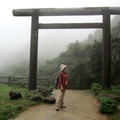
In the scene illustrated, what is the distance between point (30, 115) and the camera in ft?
18.5

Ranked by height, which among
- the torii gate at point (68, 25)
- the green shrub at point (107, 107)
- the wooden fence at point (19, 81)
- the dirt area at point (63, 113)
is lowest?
the dirt area at point (63, 113)

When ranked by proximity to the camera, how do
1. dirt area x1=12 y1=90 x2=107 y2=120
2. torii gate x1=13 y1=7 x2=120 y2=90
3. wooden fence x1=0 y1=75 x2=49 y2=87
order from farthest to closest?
wooden fence x1=0 y1=75 x2=49 y2=87, torii gate x1=13 y1=7 x2=120 y2=90, dirt area x1=12 y1=90 x2=107 y2=120

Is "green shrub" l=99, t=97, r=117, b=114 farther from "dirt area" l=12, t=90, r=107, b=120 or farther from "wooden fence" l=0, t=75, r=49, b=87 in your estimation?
"wooden fence" l=0, t=75, r=49, b=87

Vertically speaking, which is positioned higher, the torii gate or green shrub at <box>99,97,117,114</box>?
the torii gate

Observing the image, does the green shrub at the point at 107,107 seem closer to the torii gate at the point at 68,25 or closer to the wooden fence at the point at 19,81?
the torii gate at the point at 68,25

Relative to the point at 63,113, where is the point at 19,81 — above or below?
above

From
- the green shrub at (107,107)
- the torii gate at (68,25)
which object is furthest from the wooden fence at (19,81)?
the green shrub at (107,107)

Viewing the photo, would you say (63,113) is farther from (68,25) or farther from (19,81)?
(19,81)

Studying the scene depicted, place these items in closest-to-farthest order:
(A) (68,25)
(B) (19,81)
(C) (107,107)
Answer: (C) (107,107) < (A) (68,25) < (B) (19,81)

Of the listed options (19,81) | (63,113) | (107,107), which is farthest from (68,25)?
(19,81)

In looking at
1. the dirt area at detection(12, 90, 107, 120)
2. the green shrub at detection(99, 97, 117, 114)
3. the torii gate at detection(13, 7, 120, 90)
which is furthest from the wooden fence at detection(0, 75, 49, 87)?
the green shrub at detection(99, 97, 117, 114)

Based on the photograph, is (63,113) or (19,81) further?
(19,81)

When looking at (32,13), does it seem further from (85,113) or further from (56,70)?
(56,70)

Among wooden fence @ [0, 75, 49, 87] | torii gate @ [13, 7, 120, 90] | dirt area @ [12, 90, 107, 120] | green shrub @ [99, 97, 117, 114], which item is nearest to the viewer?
dirt area @ [12, 90, 107, 120]
